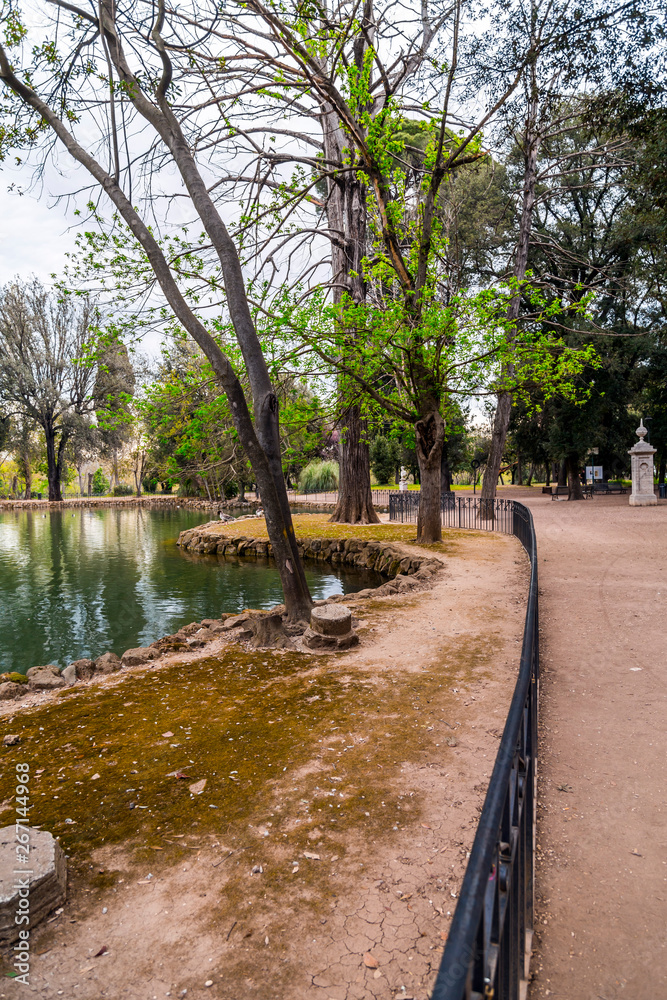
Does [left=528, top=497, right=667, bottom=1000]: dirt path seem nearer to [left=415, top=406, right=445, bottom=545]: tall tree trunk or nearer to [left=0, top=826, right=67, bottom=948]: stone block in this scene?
[left=0, top=826, right=67, bottom=948]: stone block

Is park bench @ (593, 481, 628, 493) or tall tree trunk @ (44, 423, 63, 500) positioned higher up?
tall tree trunk @ (44, 423, 63, 500)

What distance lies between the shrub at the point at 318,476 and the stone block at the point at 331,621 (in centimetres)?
3404

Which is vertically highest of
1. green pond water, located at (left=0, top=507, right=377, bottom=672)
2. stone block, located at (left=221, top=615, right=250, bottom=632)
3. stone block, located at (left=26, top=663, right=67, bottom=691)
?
stone block, located at (left=221, top=615, right=250, bottom=632)

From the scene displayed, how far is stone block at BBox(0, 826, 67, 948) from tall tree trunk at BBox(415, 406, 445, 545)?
38.1 feet

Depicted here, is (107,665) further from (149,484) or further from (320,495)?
(149,484)

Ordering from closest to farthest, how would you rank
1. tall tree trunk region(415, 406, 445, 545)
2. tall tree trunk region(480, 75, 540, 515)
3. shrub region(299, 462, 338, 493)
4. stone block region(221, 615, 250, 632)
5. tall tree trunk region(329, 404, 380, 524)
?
stone block region(221, 615, 250, 632)
tall tree trunk region(415, 406, 445, 545)
tall tree trunk region(480, 75, 540, 515)
tall tree trunk region(329, 404, 380, 524)
shrub region(299, 462, 338, 493)

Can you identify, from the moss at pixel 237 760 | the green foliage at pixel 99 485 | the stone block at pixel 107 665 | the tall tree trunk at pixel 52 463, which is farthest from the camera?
the green foliage at pixel 99 485

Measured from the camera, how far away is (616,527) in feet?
53.2

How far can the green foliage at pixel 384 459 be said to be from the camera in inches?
1554

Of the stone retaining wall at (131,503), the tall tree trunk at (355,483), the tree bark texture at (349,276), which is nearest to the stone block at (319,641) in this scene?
the tree bark texture at (349,276)

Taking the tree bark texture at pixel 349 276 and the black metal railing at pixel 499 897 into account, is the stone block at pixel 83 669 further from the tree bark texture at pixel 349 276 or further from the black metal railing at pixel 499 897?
the tree bark texture at pixel 349 276

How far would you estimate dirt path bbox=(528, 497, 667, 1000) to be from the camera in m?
2.28

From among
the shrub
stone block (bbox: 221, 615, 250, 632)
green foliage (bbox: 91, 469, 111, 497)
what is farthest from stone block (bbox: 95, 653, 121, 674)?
green foliage (bbox: 91, 469, 111, 497)

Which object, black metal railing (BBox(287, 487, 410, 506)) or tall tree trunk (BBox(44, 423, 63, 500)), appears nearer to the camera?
black metal railing (BBox(287, 487, 410, 506))
